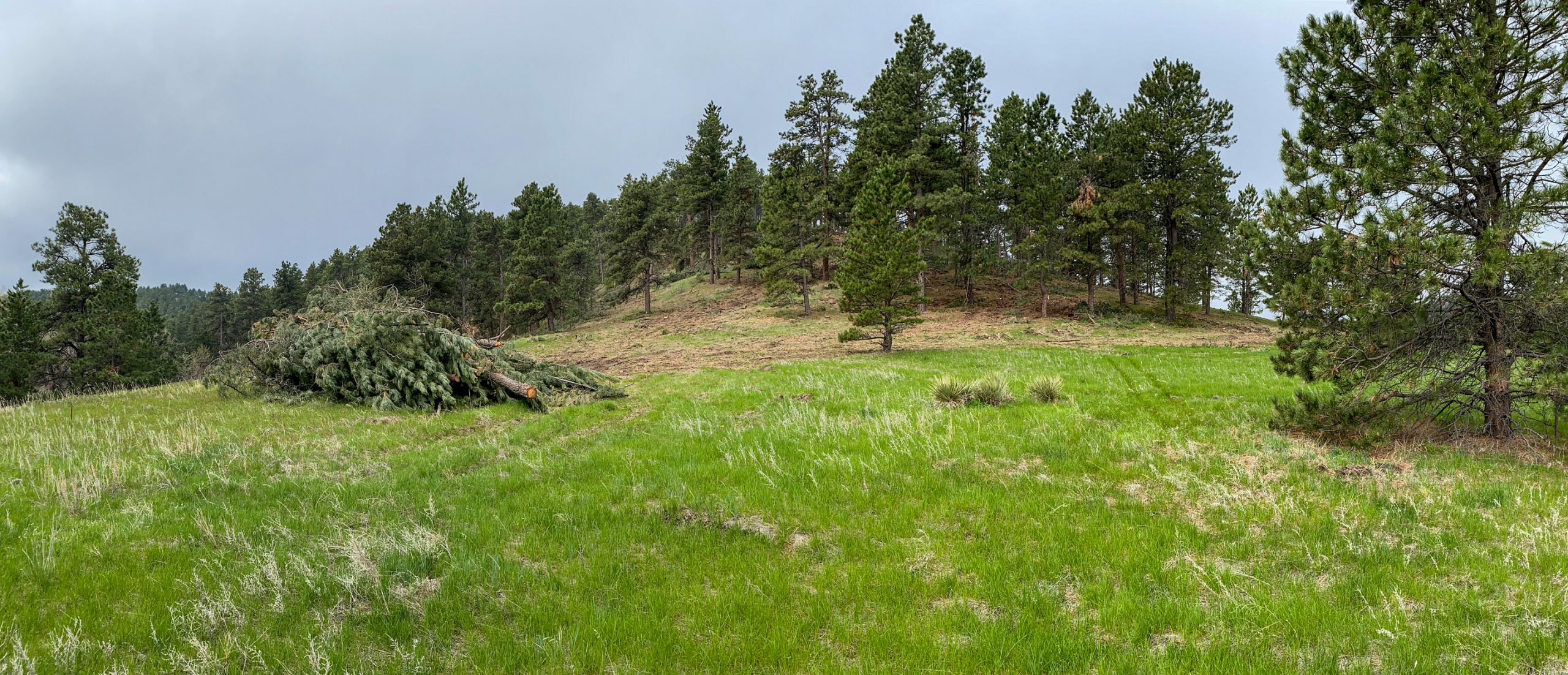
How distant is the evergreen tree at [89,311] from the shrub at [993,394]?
43.9 m

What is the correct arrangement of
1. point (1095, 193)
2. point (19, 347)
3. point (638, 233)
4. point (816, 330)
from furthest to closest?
1. point (638, 233)
2. point (1095, 193)
3. point (816, 330)
4. point (19, 347)

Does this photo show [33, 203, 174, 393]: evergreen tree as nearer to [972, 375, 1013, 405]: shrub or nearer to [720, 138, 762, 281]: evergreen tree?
[720, 138, 762, 281]: evergreen tree

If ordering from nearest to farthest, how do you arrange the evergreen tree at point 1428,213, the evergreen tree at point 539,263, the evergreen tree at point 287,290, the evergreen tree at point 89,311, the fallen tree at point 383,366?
the evergreen tree at point 1428,213 → the fallen tree at point 383,366 → the evergreen tree at point 89,311 → the evergreen tree at point 539,263 → the evergreen tree at point 287,290

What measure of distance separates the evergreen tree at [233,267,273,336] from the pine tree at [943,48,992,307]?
75.0 meters

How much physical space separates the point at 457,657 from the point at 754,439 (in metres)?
5.41

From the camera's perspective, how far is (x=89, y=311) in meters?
33.2

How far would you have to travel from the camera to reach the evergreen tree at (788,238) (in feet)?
127

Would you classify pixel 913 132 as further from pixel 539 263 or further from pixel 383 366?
pixel 383 366

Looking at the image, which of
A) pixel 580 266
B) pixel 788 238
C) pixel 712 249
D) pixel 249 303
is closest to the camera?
pixel 788 238

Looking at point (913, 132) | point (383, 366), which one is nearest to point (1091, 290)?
point (913, 132)

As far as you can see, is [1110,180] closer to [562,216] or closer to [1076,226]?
[1076,226]

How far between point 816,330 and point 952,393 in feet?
68.9

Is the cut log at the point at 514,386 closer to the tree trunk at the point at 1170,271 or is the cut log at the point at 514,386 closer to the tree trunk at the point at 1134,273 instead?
the tree trunk at the point at 1170,271

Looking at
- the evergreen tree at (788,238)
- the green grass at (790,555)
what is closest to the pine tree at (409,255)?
the evergreen tree at (788,238)
